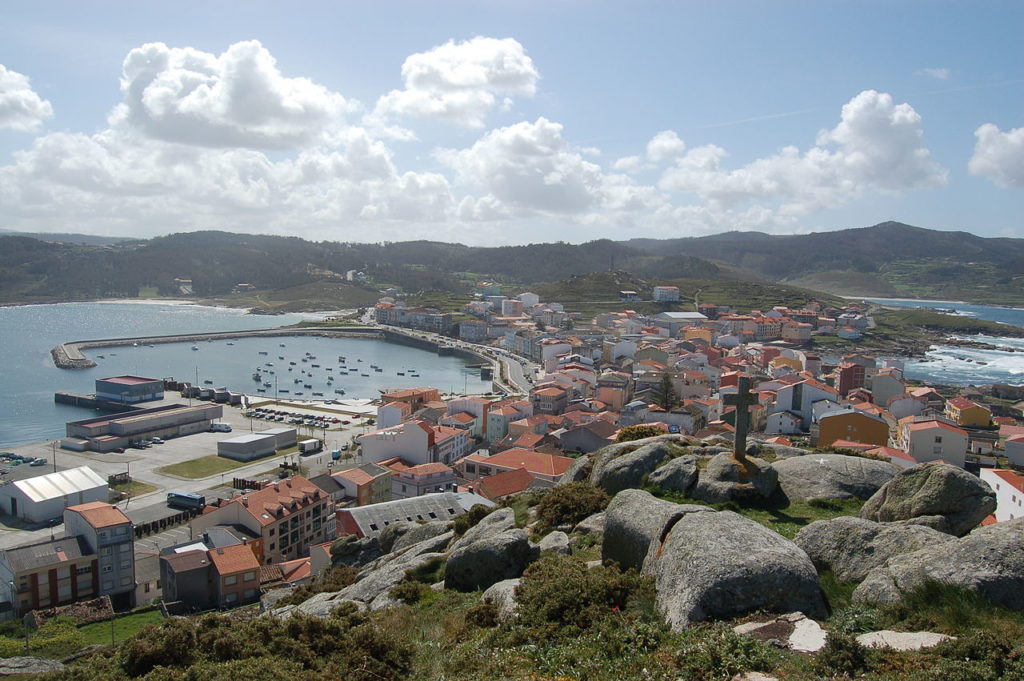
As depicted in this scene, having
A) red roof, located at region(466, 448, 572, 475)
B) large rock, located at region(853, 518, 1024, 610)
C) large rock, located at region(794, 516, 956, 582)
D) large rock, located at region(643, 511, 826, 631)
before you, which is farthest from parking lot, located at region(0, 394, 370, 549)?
large rock, located at region(853, 518, 1024, 610)

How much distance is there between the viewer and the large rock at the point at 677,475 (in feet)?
25.3

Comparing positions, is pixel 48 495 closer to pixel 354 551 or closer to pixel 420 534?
pixel 354 551

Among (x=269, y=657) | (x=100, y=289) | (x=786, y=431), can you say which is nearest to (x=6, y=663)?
(x=269, y=657)

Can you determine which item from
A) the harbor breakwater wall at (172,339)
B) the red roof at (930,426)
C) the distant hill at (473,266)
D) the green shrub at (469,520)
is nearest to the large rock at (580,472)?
the green shrub at (469,520)

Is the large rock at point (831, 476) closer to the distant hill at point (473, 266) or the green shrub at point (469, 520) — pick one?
the green shrub at point (469, 520)

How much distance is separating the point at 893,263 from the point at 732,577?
632 feet

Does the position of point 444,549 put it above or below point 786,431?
above

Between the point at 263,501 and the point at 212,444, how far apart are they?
602 inches

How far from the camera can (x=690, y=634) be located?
160 inches

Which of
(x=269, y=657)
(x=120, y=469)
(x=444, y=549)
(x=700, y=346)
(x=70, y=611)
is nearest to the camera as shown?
(x=269, y=657)

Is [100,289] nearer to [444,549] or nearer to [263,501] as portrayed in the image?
[263,501]

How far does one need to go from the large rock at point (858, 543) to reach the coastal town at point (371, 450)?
1.66 m

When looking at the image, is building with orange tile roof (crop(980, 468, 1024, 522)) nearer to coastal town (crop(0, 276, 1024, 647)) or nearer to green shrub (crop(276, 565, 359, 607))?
coastal town (crop(0, 276, 1024, 647))

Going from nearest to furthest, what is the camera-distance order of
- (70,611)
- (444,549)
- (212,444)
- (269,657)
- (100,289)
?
1. (269,657)
2. (444,549)
3. (70,611)
4. (212,444)
5. (100,289)
